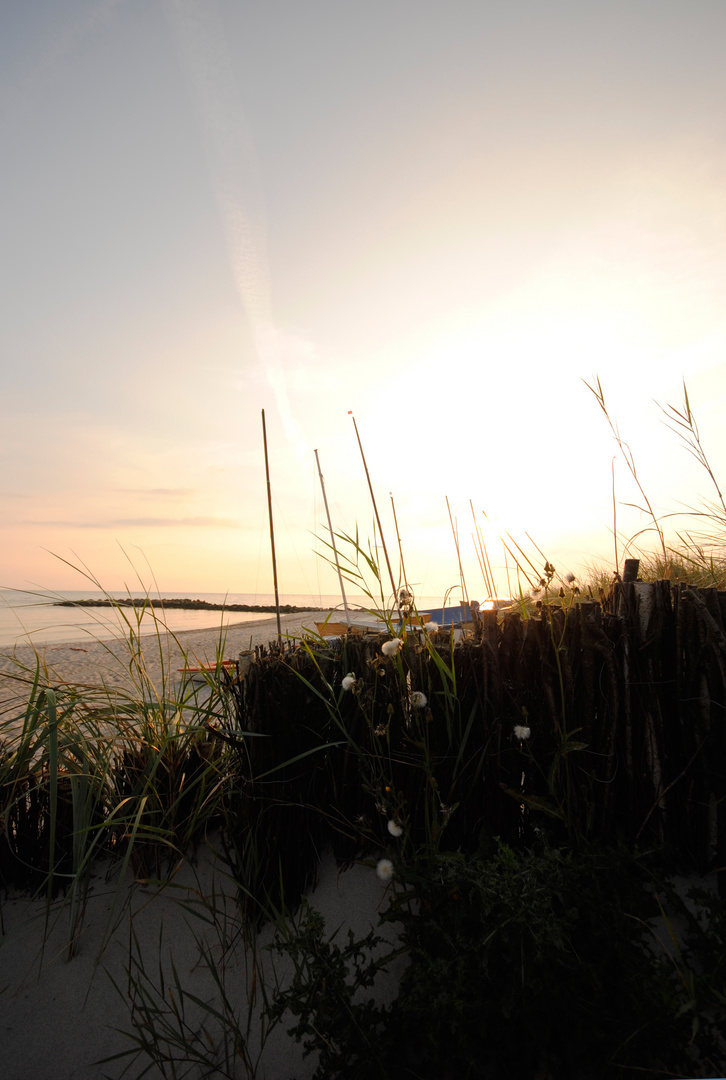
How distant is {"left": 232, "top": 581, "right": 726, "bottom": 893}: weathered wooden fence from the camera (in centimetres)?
204

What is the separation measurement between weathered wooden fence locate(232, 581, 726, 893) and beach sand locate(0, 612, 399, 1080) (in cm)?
26

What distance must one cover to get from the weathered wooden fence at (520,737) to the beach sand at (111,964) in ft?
0.86

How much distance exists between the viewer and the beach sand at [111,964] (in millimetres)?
1889

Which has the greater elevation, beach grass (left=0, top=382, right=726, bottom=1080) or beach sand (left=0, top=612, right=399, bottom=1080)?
beach grass (left=0, top=382, right=726, bottom=1080)

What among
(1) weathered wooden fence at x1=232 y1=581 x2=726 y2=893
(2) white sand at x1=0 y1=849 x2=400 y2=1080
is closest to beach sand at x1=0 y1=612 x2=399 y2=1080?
(2) white sand at x1=0 y1=849 x2=400 y2=1080

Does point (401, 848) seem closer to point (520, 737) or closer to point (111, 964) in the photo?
point (520, 737)

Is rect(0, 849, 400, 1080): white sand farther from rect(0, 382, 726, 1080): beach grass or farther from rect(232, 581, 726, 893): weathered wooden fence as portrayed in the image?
rect(232, 581, 726, 893): weathered wooden fence

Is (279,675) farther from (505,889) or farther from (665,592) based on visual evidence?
(665,592)

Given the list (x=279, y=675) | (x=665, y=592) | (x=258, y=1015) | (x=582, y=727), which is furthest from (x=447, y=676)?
(x=258, y=1015)

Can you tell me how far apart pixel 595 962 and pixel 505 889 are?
339 millimetres

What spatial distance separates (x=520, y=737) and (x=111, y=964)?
174cm

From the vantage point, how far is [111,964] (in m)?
2.11

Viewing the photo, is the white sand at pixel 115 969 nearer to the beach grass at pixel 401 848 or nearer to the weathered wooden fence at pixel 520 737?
the beach grass at pixel 401 848

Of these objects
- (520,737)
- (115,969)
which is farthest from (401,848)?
(115,969)
